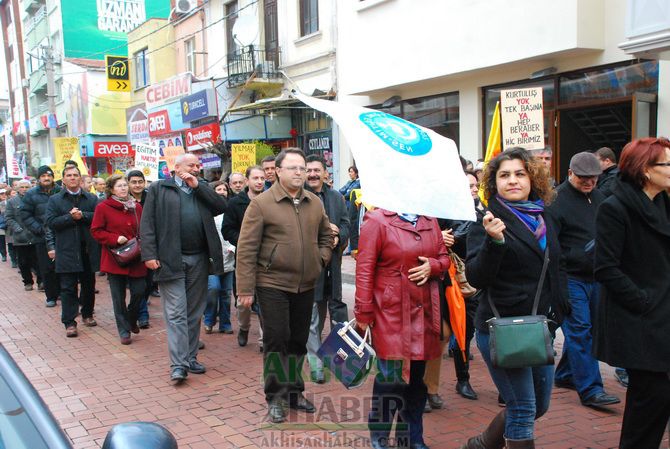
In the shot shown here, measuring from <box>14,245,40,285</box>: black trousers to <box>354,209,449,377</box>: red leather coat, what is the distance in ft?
31.8

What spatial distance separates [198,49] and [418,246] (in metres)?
20.6

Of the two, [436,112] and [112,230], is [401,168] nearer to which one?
[112,230]

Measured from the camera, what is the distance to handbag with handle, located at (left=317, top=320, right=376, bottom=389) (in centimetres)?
378

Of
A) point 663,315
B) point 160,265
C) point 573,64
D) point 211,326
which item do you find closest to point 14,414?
point 663,315

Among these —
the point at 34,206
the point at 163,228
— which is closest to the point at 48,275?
the point at 34,206

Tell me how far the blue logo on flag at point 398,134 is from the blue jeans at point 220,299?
14.7 feet

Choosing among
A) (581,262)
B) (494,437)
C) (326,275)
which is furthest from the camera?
(326,275)

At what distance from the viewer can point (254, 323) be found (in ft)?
26.9

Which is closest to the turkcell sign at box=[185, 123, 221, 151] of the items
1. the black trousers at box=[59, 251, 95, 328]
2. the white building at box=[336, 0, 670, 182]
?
the white building at box=[336, 0, 670, 182]

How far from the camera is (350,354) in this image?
3832 millimetres

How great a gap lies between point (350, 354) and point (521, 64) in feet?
28.7

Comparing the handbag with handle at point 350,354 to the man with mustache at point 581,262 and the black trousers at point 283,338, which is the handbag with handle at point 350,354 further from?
the man with mustache at point 581,262

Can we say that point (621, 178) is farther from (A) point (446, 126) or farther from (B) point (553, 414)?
(A) point (446, 126)

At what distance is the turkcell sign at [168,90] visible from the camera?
70.9 feet
